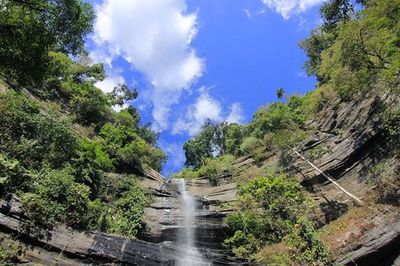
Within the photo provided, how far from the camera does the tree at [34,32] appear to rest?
12859 mm

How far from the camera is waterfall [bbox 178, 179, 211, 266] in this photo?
18312mm

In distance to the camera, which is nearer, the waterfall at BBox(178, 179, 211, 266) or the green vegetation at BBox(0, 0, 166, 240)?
the green vegetation at BBox(0, 0, 166, 240)

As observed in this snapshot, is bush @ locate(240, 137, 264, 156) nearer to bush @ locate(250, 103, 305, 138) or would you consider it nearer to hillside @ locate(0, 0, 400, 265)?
bush @ locate(250, 103, 305, 138)

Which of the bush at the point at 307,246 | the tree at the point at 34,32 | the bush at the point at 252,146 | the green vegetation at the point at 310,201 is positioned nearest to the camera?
the tree at the point at 34,32

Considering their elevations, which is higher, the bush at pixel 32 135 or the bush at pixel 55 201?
the bush at pixel 32 135

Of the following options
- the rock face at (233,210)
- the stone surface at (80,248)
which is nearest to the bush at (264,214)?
the rock face at (233,210)

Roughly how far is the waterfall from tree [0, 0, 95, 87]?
1112 cm

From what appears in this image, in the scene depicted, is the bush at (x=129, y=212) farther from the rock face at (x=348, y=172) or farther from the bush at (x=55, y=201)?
the rock face at (x=348, y=172)

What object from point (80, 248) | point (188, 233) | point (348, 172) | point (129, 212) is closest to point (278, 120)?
point (348, 172)

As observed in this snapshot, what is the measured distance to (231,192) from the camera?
93.2 feet

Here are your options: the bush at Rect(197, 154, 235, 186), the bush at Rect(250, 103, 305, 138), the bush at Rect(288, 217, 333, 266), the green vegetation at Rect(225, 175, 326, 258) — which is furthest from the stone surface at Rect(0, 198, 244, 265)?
the bush at Rect(250, 103, 305, 138)

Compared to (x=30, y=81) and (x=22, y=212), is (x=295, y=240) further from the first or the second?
(x=30, y=81)

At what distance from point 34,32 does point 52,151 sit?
785 centimetres

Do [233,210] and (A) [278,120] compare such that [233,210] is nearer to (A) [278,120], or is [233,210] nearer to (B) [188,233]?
(B) [188,233]
